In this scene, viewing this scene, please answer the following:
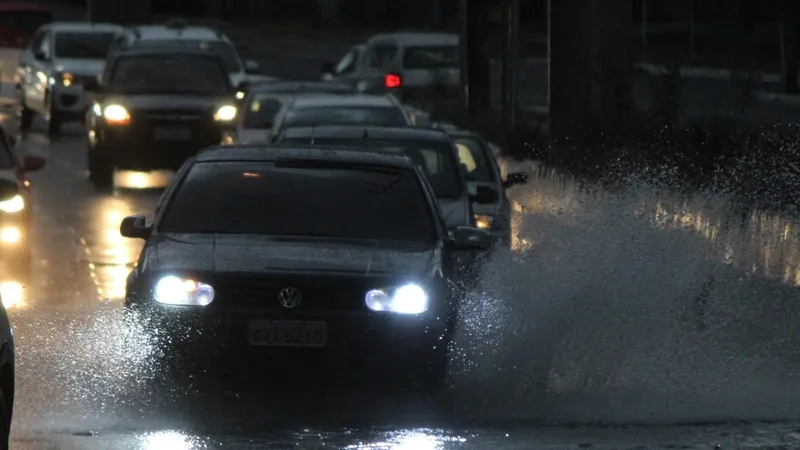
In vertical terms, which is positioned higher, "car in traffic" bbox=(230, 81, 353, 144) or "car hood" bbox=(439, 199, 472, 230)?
"car hood" bbox=(439, 199, 472, 230)

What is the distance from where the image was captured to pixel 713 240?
17391mm

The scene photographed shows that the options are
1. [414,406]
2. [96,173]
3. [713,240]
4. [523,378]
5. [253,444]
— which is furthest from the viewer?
[96,173]

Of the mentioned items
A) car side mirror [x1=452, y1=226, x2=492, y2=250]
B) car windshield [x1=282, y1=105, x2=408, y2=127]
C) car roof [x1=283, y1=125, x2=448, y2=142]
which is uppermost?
car side mirror [x1=452, y1=226, x2=492, y2=250]

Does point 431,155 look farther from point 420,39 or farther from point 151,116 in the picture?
point 420,39

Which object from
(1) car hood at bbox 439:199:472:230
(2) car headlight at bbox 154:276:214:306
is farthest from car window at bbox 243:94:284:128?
(2) car headlight at bbox 154:276:214:306

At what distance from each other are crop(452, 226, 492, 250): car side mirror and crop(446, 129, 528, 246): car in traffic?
393 cm

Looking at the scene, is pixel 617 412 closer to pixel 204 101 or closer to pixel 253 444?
pixel 253 444

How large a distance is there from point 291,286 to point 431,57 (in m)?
27.3

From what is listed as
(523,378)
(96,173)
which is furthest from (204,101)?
(523,378)

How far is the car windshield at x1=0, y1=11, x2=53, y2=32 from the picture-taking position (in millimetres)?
49875

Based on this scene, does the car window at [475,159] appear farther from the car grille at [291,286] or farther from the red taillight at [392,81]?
the red taillight at [392,81]

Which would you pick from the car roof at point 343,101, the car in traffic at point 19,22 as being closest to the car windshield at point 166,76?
the car roof at point 343,101

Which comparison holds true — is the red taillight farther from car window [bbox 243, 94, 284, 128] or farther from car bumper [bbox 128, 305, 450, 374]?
car bumper [bbox 128, 305, 450, 374]

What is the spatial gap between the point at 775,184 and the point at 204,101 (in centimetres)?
1005
